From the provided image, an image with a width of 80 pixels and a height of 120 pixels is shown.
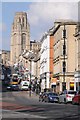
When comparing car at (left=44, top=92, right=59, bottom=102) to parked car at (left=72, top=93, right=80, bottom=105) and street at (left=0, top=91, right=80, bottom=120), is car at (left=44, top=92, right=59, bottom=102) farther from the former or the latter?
street at (left=0, top=91, right=80, bottom=120)

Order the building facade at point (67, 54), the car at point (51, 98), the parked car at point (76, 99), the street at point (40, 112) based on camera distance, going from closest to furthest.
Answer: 1. the street at point (40, 112)
2. the parked car at point (76, 99)
3. the car at point (51, 98)
4. the building facade at point (67, 54)

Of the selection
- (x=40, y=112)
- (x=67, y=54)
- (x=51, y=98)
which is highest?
(x=67, y=54)

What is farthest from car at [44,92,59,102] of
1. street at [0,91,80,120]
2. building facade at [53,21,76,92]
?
building facade at [53,21,76,92]

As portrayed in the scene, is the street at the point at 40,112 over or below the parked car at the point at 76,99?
below

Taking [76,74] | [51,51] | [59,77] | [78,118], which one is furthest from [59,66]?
[78,118]

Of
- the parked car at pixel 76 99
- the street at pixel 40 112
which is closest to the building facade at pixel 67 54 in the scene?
the parked car at pixel 76 99

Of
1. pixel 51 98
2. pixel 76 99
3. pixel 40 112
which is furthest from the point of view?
pixel 51 98

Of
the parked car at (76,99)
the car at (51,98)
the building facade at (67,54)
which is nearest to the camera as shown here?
the parked car at (76,99)

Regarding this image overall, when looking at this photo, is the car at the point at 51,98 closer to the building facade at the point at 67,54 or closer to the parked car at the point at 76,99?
the parked car at the point at 76,99

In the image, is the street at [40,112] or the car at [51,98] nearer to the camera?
the street at [40,112]

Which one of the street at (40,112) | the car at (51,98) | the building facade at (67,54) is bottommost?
the street at (40,112)

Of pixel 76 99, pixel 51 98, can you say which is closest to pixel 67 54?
A: pixel 51 98

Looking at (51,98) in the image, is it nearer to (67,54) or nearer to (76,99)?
(76,99)

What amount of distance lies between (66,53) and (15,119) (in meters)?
59.6
